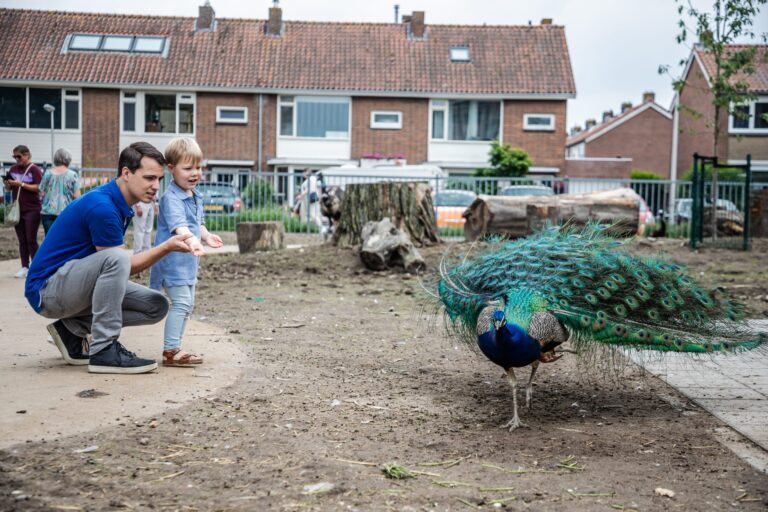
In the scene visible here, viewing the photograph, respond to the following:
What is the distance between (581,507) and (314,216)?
1605 cm

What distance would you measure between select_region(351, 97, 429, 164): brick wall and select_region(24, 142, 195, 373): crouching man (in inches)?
1099

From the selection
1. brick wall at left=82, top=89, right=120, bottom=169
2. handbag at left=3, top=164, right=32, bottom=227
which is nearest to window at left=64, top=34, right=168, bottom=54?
brick wall at left=82, top=89, right=120, bottom=169

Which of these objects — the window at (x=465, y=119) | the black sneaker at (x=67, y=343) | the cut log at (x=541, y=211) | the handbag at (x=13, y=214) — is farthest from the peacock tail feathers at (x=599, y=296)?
the window at (x=465, y=119)

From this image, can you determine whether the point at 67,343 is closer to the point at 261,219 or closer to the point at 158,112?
A: the point at 261,219

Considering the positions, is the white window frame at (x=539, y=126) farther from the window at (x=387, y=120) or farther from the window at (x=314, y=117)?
the window at (x=314, y=117)

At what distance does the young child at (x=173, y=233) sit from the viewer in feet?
18.0

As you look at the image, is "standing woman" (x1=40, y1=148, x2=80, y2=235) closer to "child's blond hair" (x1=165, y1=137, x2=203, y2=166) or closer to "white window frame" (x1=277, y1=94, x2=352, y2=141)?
"child's blond hair" (x1=165, y1=137, x2=203, y2=166)

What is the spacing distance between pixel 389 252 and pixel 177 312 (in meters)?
6.08

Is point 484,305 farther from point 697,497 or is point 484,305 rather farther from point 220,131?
point 220,131

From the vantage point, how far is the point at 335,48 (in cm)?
3391

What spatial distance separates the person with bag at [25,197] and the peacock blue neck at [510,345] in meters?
8.23

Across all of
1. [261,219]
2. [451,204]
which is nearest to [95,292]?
[261,219]

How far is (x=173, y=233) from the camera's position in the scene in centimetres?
541

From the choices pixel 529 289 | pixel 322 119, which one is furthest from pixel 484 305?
pixel 322 119
